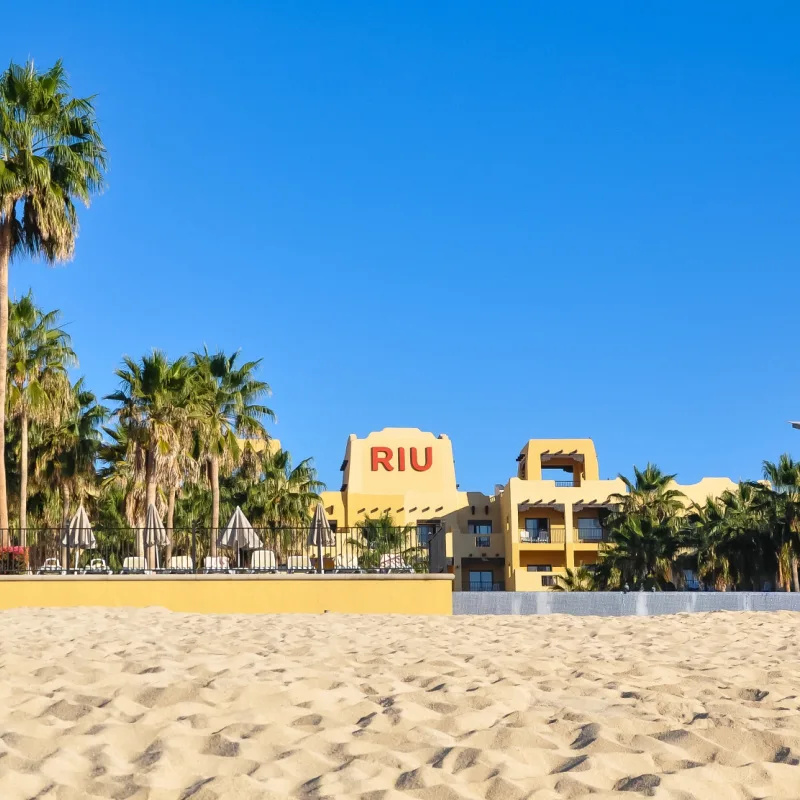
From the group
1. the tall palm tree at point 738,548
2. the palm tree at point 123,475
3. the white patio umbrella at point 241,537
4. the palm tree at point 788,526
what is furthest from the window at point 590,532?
the white patio umbrella at point 241,537

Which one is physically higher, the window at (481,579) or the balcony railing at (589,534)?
the balcony railing at (589,534)

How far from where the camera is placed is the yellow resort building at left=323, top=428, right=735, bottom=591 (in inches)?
2458

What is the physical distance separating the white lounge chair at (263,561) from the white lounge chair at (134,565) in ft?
6.58

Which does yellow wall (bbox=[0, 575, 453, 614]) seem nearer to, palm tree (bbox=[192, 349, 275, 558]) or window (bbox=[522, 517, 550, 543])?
palm tree (bbox=[192, 349, 275, 558])

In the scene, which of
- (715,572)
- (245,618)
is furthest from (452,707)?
(715,572)

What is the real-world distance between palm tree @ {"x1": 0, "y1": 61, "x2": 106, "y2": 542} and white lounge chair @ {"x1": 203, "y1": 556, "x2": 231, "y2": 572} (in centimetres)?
468

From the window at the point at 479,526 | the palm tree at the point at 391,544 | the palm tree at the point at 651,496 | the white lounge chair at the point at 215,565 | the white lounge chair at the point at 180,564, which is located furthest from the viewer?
the window at the point at 479,526

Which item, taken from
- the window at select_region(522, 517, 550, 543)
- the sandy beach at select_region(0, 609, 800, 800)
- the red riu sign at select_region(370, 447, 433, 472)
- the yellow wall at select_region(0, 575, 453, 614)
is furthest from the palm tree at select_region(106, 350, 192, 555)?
the red riu sign at select_region(370, 447, 433, 472)

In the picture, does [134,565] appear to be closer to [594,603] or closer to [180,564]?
[180,564]

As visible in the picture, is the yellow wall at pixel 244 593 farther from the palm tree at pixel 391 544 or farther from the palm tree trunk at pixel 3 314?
the palm tree trunk at pixel 3 314

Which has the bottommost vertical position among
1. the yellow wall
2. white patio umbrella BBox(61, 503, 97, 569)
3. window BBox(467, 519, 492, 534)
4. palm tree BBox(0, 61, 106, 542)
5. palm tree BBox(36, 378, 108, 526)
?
the yellow wall

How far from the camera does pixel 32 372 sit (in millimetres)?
29344

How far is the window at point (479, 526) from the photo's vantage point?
6769 cm

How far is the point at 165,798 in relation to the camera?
425cm
